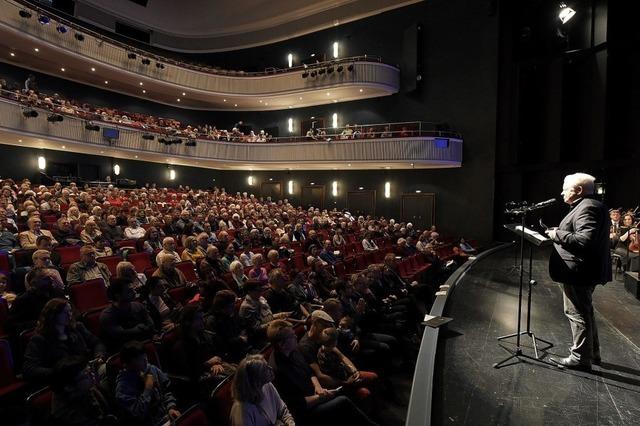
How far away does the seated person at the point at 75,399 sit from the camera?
5.24 feet

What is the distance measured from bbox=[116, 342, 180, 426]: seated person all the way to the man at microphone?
2.34 metres

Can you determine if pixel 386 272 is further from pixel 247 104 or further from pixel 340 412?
pixel 247 104

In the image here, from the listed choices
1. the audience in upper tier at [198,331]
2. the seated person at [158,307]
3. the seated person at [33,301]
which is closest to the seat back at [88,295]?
the audience in upper tier at [198,331]

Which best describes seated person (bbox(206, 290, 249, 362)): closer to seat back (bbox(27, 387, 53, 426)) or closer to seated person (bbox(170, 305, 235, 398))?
seated person (bbox(170, 305, 235, 398))

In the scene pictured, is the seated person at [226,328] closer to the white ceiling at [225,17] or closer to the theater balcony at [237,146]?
the theater balcony at [237,146]

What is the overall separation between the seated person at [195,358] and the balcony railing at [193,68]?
11604 mm

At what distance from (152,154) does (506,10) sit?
12156 millimetres

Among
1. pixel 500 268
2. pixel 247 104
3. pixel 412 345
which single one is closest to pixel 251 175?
pixel 247 104

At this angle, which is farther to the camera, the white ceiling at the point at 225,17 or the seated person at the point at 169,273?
the white ceiling at the point at 225,17

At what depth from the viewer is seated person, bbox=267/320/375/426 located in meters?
2.00

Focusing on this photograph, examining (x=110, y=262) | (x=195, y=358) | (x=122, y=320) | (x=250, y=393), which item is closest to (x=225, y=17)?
(x=110, y=262)

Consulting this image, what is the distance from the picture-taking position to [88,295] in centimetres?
314

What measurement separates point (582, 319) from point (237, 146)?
1359 cm

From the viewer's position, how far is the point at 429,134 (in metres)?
11.6
